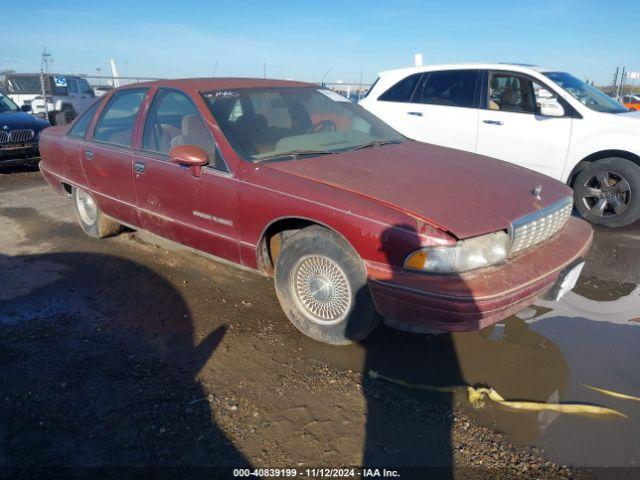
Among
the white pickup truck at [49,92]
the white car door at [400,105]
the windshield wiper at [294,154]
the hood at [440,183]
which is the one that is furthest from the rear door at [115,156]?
the white pickup truck at [49,92]

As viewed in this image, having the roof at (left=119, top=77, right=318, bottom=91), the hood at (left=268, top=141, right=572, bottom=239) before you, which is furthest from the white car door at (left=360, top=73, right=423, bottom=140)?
the hood at (left=268, top=141, right=572, bottom=239)

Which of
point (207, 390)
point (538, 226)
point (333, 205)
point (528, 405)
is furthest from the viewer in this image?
point (538, 226)

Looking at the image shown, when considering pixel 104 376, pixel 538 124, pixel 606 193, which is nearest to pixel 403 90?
pixel 538 124

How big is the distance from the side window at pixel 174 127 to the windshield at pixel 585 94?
443cm

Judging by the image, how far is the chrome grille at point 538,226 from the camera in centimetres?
277

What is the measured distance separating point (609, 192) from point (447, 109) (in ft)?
A: 7.12

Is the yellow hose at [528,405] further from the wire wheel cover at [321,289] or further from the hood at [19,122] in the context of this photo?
the hood at [19,122]

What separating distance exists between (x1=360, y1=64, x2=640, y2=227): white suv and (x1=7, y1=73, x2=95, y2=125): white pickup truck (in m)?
13.3

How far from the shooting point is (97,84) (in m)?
19.4

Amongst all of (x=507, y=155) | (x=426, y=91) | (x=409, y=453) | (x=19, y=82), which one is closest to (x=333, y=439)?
(x=409, y=453)

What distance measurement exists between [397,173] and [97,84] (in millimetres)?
19532

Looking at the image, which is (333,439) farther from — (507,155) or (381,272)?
(507,155)

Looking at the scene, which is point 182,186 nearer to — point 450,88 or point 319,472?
point 319,472

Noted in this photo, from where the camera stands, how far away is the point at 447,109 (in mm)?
6418
